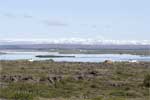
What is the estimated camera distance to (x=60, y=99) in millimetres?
30109

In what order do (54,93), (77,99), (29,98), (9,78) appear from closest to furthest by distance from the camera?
(29,98)
(77,99)
(54,93)
(9,78)

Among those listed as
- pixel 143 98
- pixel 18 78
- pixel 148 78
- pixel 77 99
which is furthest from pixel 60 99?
pixel 18 78

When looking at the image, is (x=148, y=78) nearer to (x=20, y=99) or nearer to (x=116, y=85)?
(x=116, y=85)

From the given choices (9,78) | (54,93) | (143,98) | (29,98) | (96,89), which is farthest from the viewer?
(9,78)

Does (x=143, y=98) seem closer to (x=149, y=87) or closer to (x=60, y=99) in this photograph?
(x=60, y=99)

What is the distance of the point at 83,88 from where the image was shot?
134 feet

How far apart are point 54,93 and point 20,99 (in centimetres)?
847

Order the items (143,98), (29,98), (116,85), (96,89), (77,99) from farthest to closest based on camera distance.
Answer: (116,85) < (96,89) < (143,98) < (77,99) < (29,98)

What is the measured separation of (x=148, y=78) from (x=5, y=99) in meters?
16.8

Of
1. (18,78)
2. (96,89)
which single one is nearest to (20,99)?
(96,89)

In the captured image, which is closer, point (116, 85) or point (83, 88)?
point (83, 88)

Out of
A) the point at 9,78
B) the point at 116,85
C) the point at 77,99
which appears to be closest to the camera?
the point at 77,99

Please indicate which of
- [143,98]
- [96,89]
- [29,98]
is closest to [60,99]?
[29,98]

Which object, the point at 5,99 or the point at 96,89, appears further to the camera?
the point at 96,89
